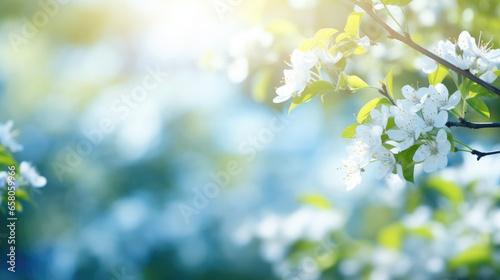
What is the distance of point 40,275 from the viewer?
510cm

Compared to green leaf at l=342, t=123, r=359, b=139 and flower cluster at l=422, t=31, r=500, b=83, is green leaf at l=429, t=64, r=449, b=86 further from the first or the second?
green leaf at l=342, t=123, r=359, b=139

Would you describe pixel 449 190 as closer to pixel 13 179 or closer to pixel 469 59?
pixel 469 59

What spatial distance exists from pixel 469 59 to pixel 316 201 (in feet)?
6.35

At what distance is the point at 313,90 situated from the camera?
0.75m

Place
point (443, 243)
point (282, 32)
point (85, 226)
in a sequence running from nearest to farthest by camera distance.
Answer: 1. point (282, 32)
2. point (443, 243)
3. point (85, 226)

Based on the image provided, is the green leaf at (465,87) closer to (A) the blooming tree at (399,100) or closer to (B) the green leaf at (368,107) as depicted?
(A) the blooming tree at (399,100)

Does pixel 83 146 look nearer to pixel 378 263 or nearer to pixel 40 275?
pixel 378 263

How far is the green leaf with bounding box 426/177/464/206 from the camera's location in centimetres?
229

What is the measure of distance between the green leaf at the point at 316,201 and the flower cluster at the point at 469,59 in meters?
1.89

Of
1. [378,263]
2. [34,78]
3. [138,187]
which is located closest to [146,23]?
[34,78]

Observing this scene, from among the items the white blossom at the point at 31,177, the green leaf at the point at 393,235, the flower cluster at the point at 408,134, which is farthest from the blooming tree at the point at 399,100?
the green leaf at the point at 393,235

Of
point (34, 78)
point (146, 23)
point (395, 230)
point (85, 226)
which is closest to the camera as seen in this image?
point (395, 230)

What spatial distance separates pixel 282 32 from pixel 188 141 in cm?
448

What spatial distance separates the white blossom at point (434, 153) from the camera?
66cm
